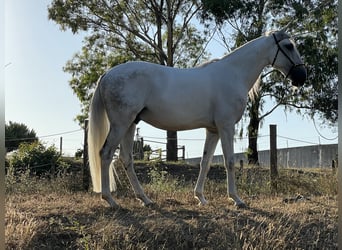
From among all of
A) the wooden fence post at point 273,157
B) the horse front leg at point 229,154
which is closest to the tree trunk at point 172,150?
the wooden fence post at point 273,157

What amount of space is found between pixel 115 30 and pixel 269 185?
16620 mm

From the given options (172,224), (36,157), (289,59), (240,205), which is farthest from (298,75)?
(36,157)

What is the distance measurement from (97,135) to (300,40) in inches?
636

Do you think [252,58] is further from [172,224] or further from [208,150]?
[172,224]

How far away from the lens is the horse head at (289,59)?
636 cm

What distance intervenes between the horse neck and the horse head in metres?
0.11

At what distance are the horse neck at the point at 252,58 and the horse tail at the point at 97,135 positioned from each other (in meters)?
1.87

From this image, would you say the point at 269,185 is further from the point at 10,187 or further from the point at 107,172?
the point at 10,187

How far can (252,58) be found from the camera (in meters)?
6.51

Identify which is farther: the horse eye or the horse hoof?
the horse eye

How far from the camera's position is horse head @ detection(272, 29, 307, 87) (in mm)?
6359

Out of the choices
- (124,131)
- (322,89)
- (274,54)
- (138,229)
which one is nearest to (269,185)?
(274,54)

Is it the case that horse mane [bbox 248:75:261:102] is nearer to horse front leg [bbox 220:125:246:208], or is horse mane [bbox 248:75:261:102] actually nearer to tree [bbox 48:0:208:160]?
horse front leg [bbox 220:125:246:208]

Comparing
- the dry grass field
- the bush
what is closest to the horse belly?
the dry grass field
